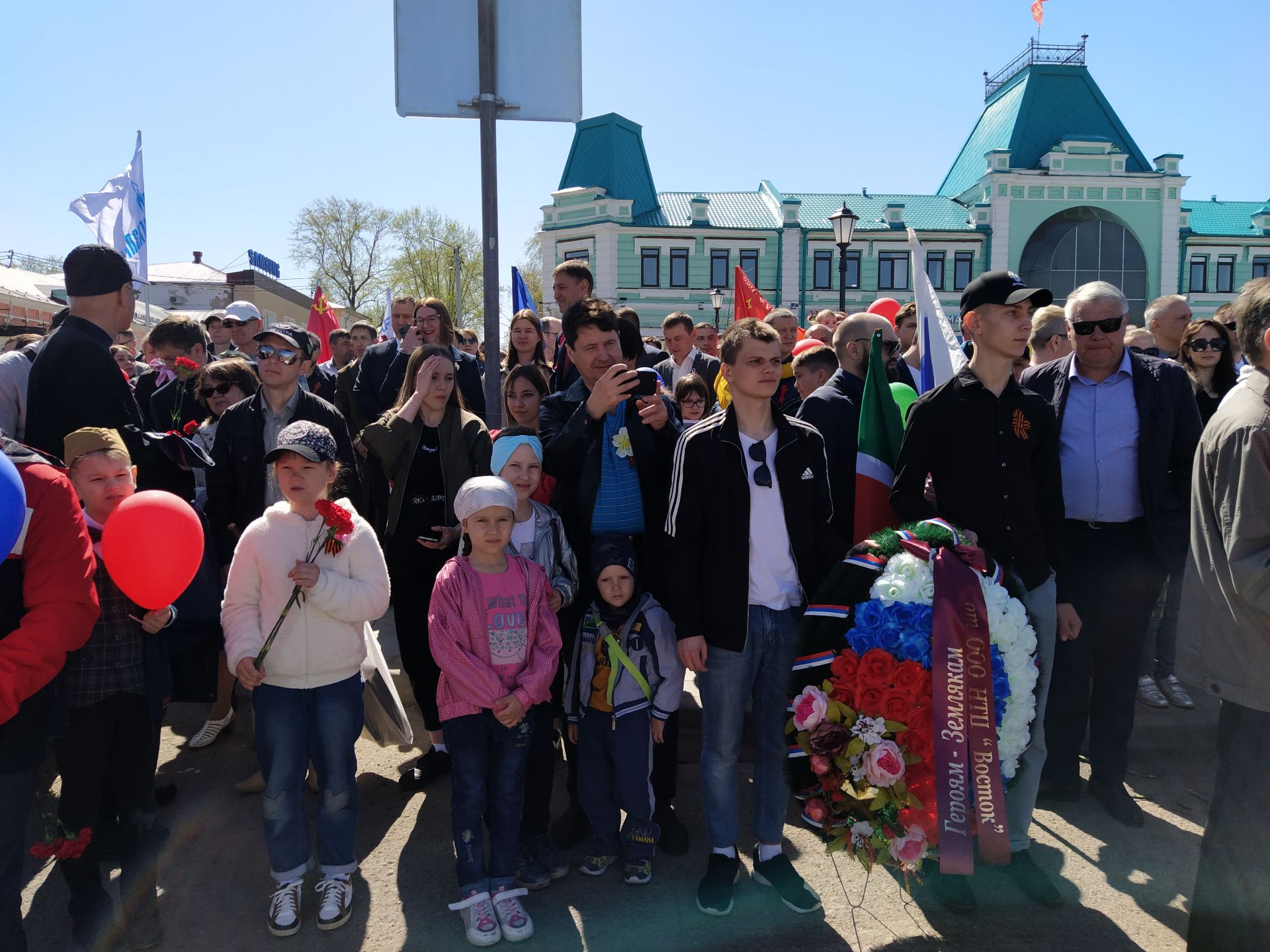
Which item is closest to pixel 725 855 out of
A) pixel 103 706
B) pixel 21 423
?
pixel 103 706

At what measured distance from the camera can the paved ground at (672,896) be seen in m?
3.06

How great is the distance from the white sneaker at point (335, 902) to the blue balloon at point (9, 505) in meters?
1.77

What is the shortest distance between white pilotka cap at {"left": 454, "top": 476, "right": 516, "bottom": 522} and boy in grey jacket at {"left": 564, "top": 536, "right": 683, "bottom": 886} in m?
0.46

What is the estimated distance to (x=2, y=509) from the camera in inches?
84.6

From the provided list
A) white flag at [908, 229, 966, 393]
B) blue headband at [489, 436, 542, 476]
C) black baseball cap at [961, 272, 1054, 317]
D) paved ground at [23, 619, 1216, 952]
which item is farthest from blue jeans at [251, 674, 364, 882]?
white flag at [908, 229, 966, 393]

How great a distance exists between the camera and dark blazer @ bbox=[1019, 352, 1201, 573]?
3836 millimetres

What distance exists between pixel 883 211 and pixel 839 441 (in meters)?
35.8

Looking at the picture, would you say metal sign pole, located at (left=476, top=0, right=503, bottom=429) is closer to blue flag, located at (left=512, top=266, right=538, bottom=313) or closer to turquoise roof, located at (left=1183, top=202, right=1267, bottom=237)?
blue flag, located at (left=512, top=266, right=538, bottom=313)

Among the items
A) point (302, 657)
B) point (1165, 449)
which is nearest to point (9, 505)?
point (302, 657)

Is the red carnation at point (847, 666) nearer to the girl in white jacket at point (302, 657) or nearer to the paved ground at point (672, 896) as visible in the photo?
the paved ground at point (672, 896)

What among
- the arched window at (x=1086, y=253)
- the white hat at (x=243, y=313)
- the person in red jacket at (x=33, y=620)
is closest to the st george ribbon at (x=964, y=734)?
the person in red jacket at (x=33, y=620)

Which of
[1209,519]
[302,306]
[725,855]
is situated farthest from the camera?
[302,306]

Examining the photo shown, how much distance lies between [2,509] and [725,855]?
269 centimetres

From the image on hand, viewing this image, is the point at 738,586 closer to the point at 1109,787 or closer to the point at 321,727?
the point at 321,727
